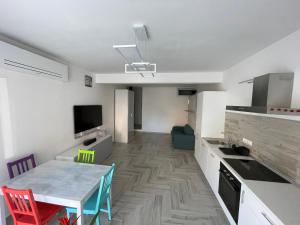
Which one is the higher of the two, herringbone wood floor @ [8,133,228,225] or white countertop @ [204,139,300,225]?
white countertop @ [204,139,300,225]

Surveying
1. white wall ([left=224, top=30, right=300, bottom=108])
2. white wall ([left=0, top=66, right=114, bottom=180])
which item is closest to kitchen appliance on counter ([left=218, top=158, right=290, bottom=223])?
white wall ([left=224, top=30, right=300, bottom=108])

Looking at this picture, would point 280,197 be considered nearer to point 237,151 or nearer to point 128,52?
point 237,151

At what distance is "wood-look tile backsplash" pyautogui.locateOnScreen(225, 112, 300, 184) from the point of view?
1.64 metres

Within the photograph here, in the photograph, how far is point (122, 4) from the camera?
128cm

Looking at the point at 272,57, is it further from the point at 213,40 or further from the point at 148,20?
the point at 148,20

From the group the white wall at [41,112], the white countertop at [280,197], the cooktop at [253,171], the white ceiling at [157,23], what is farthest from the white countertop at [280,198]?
the white wall at [41,112]

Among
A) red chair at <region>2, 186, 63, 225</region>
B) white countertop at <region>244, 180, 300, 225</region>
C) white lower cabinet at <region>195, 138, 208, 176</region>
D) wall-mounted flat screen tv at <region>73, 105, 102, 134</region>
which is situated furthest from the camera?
wall-mounted flat screen tv at <region>73, 105, 102, 134</region>

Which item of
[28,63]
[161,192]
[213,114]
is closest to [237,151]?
[213,114]

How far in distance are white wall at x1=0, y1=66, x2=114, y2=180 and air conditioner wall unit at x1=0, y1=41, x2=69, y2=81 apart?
0.38 feet

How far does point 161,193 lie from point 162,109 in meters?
5.29

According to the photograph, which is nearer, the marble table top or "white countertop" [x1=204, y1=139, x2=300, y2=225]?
"white countertop" [x1=204, y1=139, x2=300, y2=225]

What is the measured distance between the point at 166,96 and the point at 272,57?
18.5 feet

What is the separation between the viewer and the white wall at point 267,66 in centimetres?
169

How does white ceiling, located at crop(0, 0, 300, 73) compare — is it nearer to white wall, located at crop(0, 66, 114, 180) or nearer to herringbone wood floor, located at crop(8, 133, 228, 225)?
white wall, located at crop(0, 66, 114, 180)
